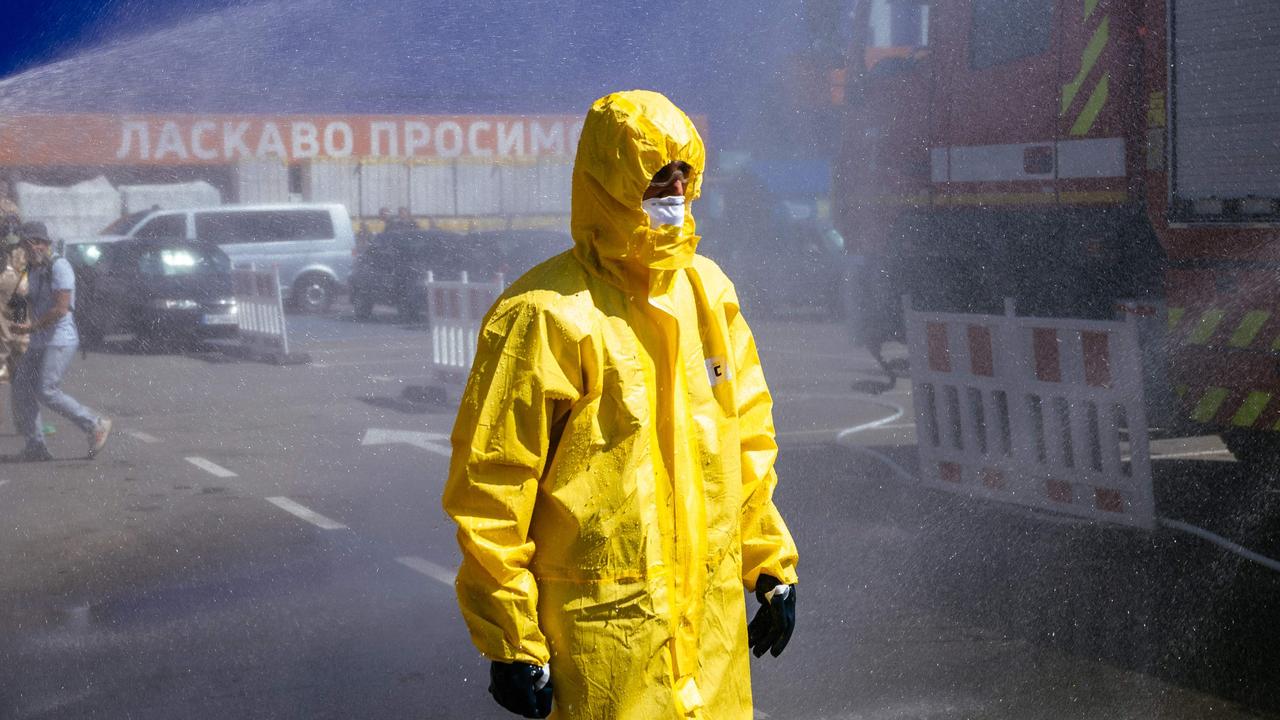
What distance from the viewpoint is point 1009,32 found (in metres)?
5.91

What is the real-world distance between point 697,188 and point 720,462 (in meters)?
0.47

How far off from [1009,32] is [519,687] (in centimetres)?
460

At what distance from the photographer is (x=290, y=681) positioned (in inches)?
161

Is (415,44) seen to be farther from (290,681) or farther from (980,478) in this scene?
(980,478)

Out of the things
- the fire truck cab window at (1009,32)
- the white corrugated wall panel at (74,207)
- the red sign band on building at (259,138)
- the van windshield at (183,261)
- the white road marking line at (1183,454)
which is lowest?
the white road marking line at (1183,454)

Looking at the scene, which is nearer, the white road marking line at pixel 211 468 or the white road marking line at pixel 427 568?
the white road marking line at pixel 211 468

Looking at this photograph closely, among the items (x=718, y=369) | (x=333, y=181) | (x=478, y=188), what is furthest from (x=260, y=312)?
(x=718, y=369)

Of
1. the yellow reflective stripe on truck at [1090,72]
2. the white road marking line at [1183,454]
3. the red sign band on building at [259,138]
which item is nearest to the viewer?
the red sign band on building at [259,138]

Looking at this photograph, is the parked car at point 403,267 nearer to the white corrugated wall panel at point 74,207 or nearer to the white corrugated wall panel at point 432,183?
the white corrugated wall panel at point 432,183

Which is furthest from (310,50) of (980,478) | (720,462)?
(980,478)

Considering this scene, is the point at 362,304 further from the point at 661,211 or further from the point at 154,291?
the point at 661,211

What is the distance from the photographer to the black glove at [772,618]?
254cm

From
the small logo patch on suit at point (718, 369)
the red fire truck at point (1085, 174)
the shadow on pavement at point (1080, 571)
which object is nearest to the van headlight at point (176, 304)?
the small logo patch on suit at point (718, 369)

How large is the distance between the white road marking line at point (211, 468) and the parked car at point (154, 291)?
15.2 inches
